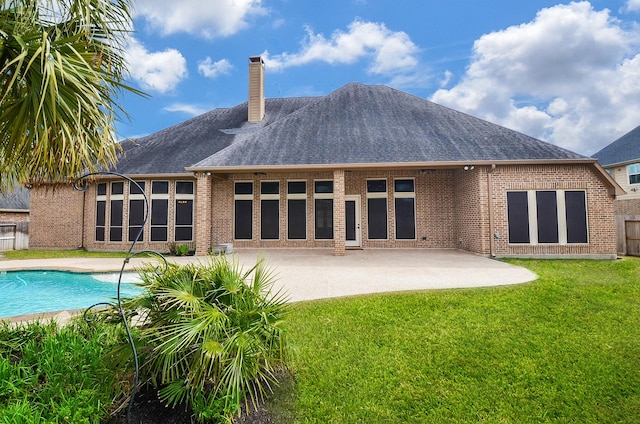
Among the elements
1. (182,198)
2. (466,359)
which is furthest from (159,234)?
(466,359)

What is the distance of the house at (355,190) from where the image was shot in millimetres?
11047

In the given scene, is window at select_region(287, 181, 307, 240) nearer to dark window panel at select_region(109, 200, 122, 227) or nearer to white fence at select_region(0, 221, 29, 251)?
dark window panel at select_region(109, 200, 122, 227)

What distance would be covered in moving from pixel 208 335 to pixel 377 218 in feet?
39.2

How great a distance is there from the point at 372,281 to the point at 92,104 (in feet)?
20.5

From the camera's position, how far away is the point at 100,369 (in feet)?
9.95

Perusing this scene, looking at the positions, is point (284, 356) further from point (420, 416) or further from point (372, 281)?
point (372, 281)

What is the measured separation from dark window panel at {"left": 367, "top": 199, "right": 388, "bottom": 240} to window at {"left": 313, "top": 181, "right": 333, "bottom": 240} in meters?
1.70

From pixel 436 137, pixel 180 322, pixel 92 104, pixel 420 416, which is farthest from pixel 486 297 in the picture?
pixel 436 137

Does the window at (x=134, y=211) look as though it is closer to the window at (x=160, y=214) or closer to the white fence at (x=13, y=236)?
the window at (x=160, y=214)

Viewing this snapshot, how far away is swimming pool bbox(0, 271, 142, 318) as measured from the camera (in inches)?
279

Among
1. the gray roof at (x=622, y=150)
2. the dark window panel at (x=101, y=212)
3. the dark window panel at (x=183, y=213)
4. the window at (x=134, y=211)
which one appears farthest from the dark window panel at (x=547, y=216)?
the dark window panel at (x=101, y=212)

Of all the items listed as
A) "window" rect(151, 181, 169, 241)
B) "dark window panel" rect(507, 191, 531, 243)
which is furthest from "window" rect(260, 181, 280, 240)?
"dark window panel" rect(507, 191, 531, 243)

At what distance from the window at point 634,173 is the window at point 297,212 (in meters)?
21.1

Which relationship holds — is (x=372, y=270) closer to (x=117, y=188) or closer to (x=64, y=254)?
(x=117, y=188)
